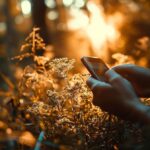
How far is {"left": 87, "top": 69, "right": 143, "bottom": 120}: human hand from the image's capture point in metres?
2.79

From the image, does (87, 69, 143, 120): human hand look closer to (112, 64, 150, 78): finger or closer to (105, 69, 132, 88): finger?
(105, 69, 132, 88): finger

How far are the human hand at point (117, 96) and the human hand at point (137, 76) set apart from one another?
207mm

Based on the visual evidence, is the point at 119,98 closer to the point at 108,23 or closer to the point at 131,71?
the point at 131,71

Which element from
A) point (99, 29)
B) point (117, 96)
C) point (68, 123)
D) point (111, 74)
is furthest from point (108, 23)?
point (117, 96)

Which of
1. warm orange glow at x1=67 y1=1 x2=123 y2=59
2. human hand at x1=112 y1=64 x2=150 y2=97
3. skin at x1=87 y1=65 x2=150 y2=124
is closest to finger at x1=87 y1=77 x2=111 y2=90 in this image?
skin at x1=87 y1=65 x2=150 y2=124

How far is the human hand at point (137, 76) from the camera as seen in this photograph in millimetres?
3148

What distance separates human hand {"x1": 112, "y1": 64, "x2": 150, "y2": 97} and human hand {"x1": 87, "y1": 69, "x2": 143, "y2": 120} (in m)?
0.21

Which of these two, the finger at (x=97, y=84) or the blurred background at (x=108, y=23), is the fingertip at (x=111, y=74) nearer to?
the finger at (x=97, y=84)

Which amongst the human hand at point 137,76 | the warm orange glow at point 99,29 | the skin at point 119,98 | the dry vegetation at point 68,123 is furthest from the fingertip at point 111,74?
the warm orange glow at point 99,29

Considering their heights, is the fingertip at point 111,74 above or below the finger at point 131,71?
below

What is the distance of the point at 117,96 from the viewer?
2.83 m

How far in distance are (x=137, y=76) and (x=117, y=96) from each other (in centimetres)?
39

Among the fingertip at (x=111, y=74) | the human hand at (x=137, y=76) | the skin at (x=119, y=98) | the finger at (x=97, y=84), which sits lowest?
the skin at (x=119, y=98)

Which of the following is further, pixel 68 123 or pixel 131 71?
pixel 68 123
